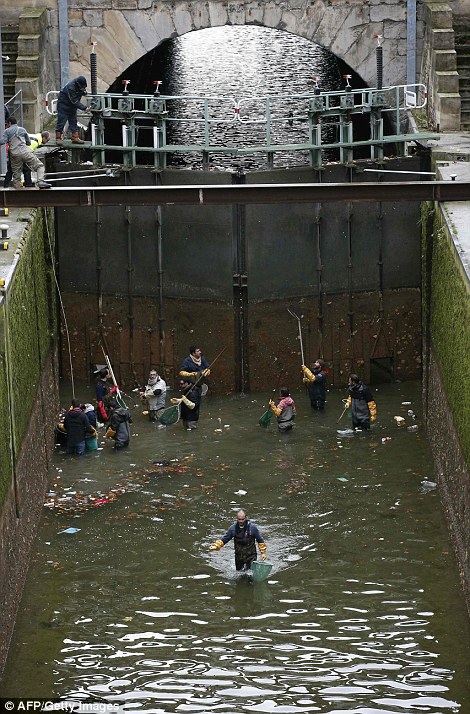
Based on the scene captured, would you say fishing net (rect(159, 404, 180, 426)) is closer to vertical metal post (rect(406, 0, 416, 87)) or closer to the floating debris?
the floating debris

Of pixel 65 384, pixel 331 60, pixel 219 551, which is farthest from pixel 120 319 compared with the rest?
pixel 331 60

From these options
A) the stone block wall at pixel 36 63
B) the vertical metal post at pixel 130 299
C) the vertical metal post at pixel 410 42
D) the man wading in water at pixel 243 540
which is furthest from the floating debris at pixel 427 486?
the stone block wall at pixel 36 63

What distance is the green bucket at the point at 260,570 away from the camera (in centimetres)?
2212

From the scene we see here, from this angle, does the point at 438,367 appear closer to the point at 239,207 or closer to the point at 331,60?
the point at 239,207

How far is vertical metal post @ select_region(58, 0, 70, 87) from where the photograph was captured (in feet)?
113

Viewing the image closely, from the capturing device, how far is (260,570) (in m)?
22.2

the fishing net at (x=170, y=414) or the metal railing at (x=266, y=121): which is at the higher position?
the metal railing at (x=266, y=121)

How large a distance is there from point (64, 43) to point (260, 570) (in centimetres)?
1605

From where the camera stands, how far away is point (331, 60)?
53.2m

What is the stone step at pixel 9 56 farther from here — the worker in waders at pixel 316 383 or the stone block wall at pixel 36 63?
the worker in waders at pixel 316 383

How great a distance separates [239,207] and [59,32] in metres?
6.63

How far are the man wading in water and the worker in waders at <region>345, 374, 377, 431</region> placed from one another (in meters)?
6.43

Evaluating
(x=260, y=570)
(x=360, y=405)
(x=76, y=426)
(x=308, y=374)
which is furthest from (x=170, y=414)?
(x=260, y=570)

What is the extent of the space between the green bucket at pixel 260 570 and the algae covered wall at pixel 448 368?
261 centimetres
